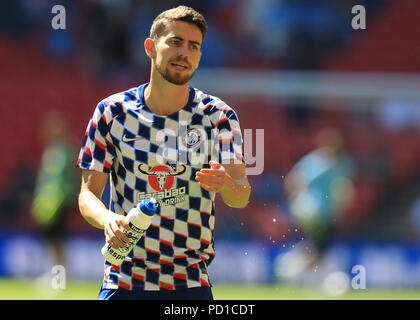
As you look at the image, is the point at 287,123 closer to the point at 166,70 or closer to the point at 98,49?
the point at 98,49

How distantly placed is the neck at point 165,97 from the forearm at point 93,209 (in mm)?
534

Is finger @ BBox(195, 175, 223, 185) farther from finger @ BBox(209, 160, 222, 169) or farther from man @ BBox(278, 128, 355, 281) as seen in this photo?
man @ BBox(278, 128, 355, 281)

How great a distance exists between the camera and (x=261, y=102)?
16297 mm

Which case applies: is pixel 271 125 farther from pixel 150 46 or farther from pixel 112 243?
pixel 112 243

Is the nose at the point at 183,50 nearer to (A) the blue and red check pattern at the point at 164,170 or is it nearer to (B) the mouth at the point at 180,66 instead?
(B) the mouth at the point at 180,66

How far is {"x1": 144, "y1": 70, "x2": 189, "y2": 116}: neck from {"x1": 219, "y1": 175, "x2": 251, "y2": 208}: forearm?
1.68 ft

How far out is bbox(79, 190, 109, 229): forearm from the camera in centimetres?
375

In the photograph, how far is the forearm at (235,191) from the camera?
3.73 metres

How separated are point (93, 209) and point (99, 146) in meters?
0.34
